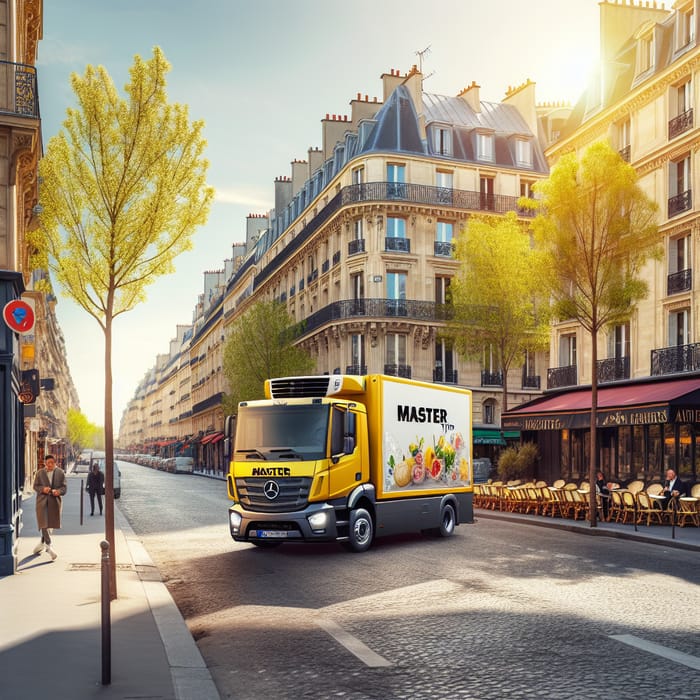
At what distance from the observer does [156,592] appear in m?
10.5

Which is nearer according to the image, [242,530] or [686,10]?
[242,530]

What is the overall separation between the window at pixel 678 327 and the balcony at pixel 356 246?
18664 mm

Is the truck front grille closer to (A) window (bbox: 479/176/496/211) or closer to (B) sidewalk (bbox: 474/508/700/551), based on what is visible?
(B) sidewalk (bbox: 474/508/700/551)

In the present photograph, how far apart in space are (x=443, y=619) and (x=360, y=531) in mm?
6041

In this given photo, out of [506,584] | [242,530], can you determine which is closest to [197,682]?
[506,584]

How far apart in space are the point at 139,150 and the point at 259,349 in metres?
36.2

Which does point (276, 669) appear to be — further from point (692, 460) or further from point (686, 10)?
point (686, 10)

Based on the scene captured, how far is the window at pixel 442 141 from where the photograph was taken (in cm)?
4294

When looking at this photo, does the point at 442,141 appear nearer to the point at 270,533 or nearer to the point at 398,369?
the point at 398,369

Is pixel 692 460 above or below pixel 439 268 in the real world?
below

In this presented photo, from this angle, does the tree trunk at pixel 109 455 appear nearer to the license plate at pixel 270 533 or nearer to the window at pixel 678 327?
the license plate at pixel 270 533

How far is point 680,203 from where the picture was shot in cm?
2498

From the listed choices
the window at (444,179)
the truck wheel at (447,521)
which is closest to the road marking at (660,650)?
the truck wheel at (447,521)

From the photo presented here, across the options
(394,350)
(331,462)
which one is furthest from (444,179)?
(331,462)
